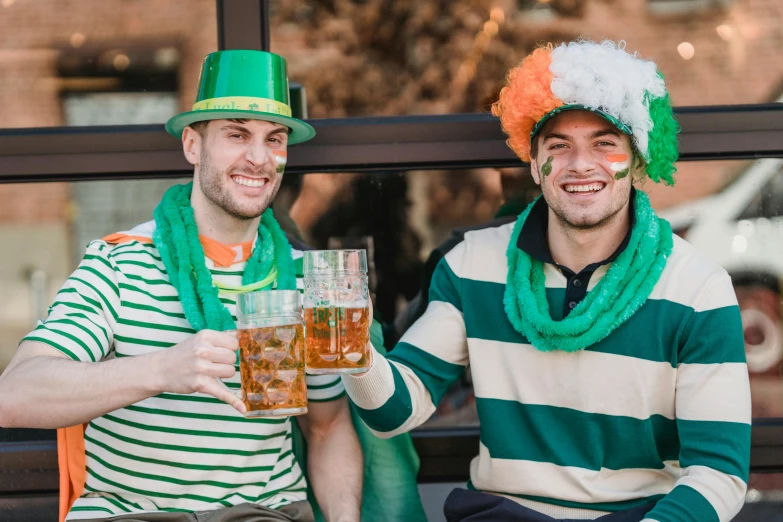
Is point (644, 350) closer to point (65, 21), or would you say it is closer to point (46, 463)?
point (46, 463)

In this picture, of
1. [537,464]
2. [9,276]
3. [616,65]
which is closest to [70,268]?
[9,276]

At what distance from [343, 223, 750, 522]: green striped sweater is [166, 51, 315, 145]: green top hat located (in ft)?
2.64

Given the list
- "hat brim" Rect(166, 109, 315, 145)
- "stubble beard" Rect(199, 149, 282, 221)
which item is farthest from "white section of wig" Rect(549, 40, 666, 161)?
"stubble beard" Rect(199, 149, 282, 221)

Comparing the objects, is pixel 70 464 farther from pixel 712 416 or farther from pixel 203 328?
pixel 712 416

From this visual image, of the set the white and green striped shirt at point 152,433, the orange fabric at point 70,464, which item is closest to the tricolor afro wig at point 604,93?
the white and green striped shirt at point 152,433

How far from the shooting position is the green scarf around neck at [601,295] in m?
2.44

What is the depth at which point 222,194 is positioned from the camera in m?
2.57

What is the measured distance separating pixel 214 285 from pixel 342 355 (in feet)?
2.17

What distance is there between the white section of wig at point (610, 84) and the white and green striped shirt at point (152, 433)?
4.21ft

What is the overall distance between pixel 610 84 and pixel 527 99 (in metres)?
0.25

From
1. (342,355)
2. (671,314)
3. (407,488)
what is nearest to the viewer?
(342,355)

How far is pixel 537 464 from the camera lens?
2.53m

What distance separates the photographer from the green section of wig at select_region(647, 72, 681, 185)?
2535mm

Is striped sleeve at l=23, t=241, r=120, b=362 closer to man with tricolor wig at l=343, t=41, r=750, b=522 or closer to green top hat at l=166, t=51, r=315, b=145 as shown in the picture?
green top hat at l=166, t=51, r=315, b=145
